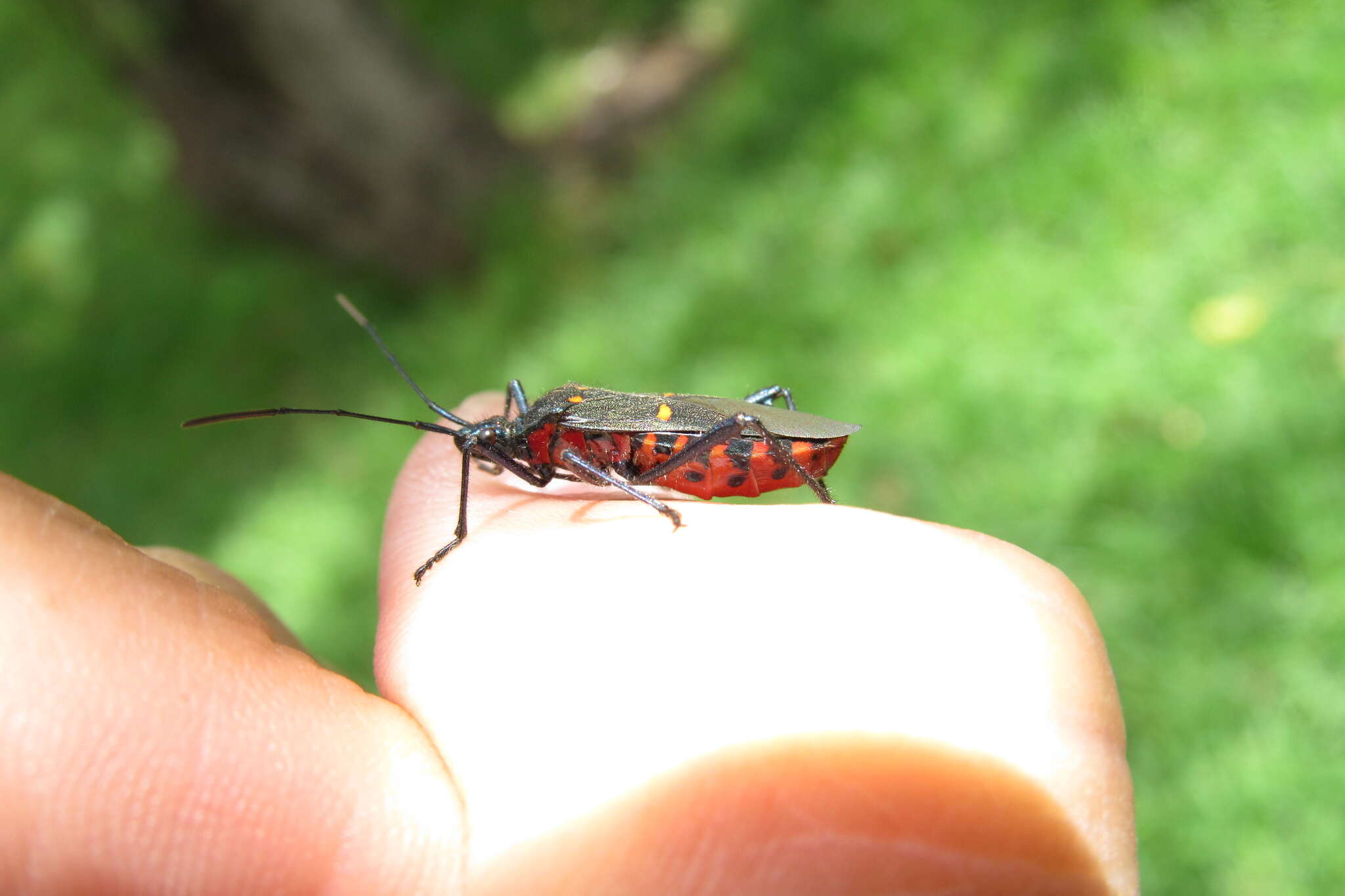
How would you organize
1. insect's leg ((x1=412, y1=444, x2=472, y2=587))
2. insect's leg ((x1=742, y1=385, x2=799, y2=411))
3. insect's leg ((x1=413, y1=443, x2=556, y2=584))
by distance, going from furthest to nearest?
1. insect's leg ((x1=742, y1=385, x2=799, y2=411))
2. insect's leg ((x1=413, y1=443, x2=556, y2=584))
3. insect's leg ((x1=412, y1=444, x2=472, y2=587))

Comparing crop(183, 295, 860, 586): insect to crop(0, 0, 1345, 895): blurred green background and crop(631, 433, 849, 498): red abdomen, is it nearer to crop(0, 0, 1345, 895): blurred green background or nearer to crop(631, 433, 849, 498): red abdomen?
crop(631, 433, 849, 498): red abdomen

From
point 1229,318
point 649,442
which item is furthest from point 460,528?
point 1229,318

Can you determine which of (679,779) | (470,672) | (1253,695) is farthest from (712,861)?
(1253,695)

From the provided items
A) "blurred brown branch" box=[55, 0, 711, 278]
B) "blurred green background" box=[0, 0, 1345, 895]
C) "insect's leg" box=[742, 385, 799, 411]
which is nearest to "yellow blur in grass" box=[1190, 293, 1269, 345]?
"blurred green background" box=[0, 0, 1345, 895]

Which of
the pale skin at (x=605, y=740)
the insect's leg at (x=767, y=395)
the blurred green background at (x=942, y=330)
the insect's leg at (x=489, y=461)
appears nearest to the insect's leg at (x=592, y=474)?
the insect's leg at (x=489, y=461)

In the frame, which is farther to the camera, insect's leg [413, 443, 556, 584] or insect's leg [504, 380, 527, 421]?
insect's leg [504, 380, 527, 421]

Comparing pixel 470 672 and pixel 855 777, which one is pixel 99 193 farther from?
pixel 855 777

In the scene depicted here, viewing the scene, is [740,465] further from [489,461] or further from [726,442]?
[489,461]
